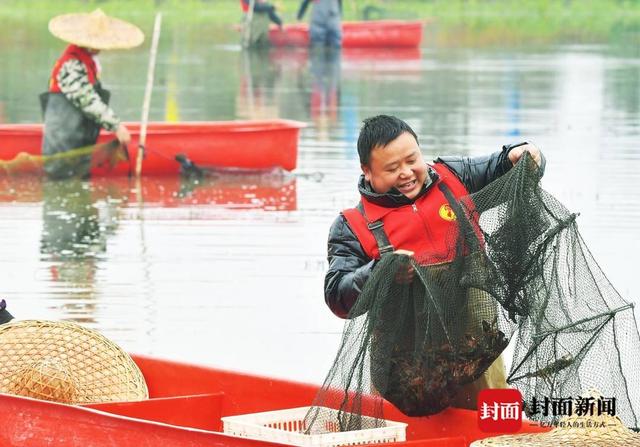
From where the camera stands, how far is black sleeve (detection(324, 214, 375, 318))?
18.5ft

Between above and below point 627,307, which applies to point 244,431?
below

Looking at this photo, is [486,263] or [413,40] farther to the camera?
[413,40]

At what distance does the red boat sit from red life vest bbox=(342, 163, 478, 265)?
53 cm

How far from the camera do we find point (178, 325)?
9320mm

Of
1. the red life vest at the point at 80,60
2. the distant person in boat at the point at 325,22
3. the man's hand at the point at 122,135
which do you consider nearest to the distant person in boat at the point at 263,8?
the distant person in boat at the point at 325,22

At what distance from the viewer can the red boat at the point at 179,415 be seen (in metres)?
5.46

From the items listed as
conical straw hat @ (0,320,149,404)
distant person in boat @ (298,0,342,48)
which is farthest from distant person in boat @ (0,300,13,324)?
distant person in boat @ (298,0,342,48)

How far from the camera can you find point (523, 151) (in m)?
5.85

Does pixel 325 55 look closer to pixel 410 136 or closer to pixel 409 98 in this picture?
pixel 409 98

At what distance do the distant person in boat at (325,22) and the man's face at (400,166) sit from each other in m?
26.0

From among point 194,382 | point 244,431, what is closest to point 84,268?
point 194,382

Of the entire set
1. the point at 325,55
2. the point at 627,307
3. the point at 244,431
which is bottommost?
the point at 244,431

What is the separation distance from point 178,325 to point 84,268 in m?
1.72

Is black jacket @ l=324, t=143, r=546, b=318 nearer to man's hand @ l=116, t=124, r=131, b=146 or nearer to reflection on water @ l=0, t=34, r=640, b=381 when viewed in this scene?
reflection on water @ l=0, t=34, r=640, b=381
